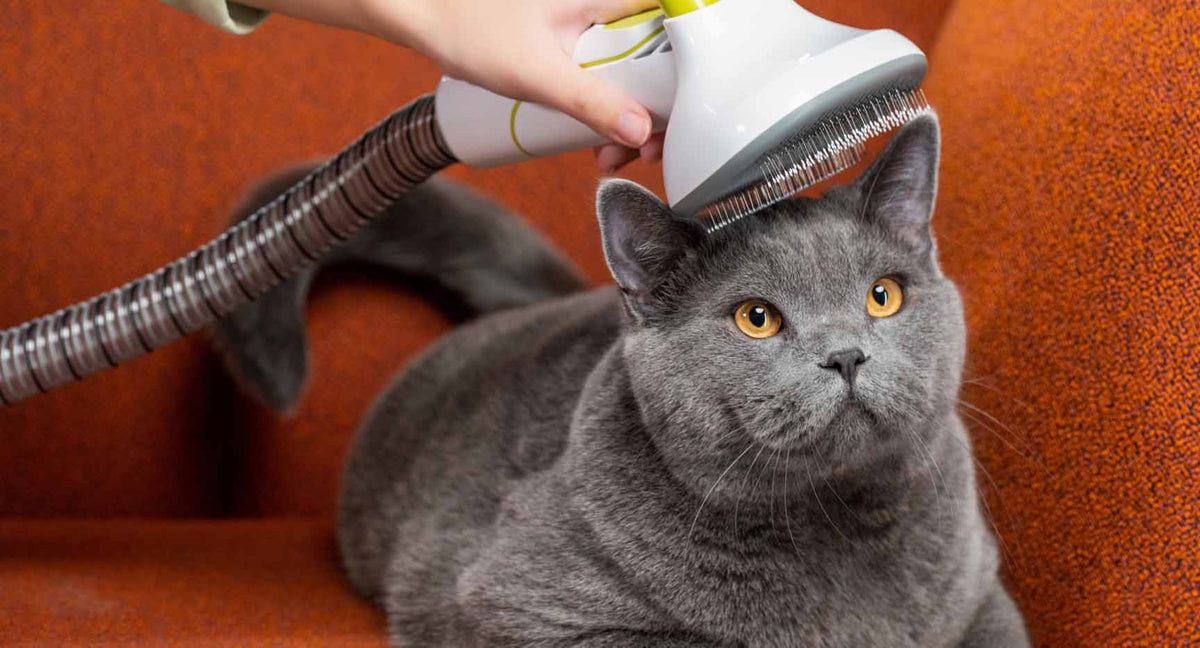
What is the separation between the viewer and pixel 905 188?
984 millimetres

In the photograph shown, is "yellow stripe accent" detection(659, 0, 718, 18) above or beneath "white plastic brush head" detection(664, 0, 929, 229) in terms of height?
above

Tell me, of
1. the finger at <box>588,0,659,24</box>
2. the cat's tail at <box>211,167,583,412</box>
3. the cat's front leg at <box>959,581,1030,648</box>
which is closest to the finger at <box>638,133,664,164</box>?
the finger at <box>588,0,659,24</box>

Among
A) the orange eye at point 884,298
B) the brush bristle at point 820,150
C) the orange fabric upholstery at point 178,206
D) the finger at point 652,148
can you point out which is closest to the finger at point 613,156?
the finger at point 652,148

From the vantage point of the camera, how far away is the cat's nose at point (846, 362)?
0.82m

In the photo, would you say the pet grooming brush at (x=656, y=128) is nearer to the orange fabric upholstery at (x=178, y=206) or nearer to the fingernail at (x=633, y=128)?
the fingernail at (x=633, y=128)

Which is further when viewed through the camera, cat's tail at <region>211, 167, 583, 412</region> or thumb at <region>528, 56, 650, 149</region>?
cat's tail at <region>211, 167, 583, 412</region>

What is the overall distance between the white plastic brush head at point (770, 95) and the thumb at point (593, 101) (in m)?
0.04

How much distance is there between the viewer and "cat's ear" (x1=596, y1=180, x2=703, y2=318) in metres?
0.90

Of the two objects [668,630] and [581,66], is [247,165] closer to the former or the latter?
[581,66]

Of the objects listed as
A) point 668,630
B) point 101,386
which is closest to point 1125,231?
point 668,630

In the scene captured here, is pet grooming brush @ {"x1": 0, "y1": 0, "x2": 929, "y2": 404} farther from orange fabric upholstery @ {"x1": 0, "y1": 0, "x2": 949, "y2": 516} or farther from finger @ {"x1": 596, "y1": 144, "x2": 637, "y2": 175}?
orange fabric upholstery @ {"x1": 0, "y1": 0, "x2": 949, "y2": 516}

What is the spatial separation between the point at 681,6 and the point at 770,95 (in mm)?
113

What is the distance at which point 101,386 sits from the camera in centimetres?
155

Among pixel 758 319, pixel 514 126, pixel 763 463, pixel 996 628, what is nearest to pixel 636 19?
pixel 514 126
